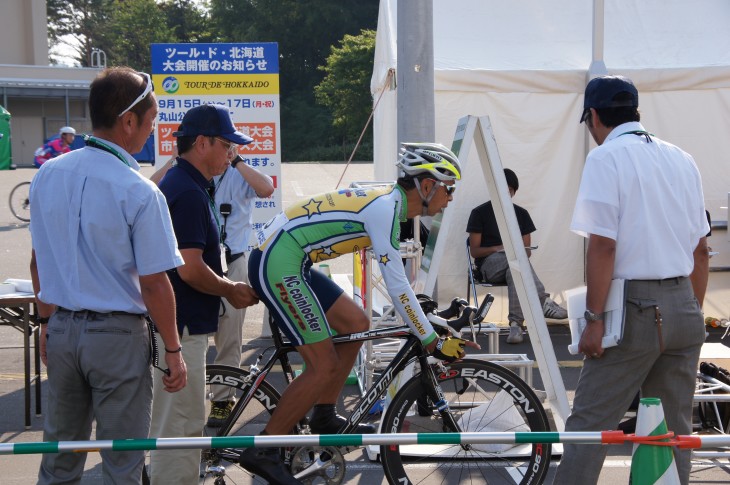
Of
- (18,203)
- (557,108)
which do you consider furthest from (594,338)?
(18,203)

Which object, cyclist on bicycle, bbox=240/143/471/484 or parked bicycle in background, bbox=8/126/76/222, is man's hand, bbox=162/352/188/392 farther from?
parked bicycle in background, bbox=8/126/76/222

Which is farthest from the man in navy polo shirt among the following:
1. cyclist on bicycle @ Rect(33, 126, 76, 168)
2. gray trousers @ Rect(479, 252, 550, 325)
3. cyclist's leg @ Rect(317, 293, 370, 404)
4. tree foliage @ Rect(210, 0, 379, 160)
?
tree foliage @ Rect(210, 0, 379, 160)

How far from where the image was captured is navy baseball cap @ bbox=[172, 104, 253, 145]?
4438mm

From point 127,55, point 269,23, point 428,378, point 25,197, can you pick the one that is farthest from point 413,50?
point 127,55

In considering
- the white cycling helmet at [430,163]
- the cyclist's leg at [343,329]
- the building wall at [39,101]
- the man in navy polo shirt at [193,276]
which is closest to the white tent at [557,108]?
the white cycling helmet at [430,163]

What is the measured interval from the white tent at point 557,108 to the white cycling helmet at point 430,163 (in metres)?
4.61

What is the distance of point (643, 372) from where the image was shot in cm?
391

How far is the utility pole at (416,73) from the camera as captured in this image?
7875mm

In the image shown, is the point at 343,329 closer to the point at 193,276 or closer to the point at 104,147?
the point at 193,276

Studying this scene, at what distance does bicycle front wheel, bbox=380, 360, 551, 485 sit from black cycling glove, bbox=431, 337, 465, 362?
240 millimetres

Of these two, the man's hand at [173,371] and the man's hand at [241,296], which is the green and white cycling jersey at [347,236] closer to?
the man's hand at [241,296]

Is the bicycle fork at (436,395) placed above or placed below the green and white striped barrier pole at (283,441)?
below

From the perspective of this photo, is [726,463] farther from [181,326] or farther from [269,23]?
[269,23]

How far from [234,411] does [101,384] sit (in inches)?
57.5
